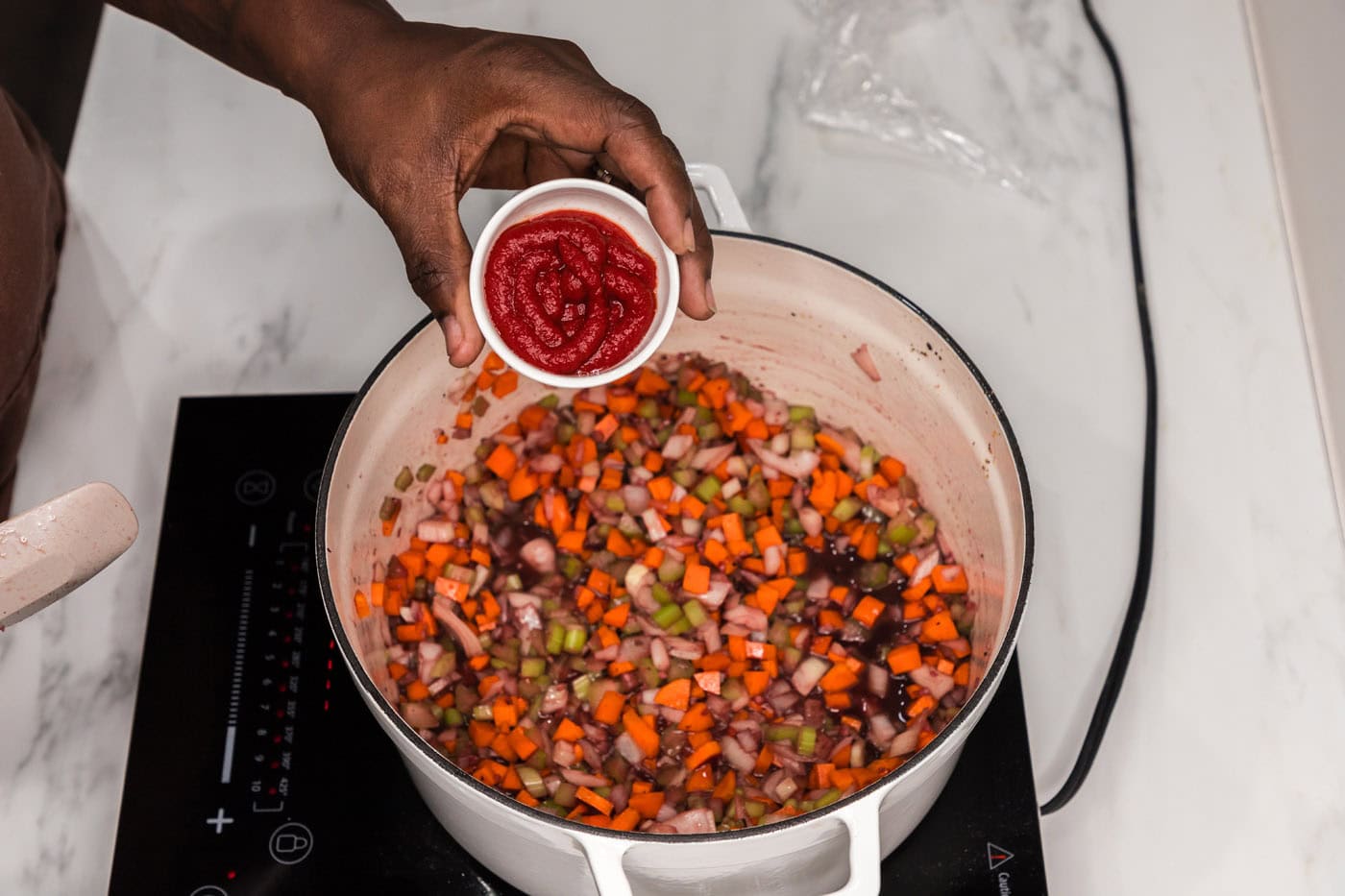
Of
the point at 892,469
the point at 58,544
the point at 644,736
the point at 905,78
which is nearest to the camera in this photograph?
the point at 58,544

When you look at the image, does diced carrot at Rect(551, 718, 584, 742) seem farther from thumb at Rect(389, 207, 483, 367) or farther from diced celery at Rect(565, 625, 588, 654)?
thumb at Rect(389, 207, 483, 367)

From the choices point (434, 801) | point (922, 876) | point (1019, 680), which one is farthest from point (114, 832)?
point (1019, 680)

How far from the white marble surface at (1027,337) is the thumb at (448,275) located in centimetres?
37

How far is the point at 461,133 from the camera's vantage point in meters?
0.95

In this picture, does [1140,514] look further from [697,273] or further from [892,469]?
[697,273]

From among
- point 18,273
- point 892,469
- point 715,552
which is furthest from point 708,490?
point 18,273

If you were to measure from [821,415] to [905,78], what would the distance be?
18.4 inches

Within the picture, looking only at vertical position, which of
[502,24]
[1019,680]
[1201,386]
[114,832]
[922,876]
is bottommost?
[114,832]

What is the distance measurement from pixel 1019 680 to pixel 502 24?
0.96 m

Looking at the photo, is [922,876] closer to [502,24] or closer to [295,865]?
[295,865]

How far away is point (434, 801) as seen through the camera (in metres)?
0.96

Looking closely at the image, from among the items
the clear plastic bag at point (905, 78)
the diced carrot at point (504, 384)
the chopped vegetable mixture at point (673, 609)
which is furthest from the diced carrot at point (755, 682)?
the clear plastic bag at point (905, 78)

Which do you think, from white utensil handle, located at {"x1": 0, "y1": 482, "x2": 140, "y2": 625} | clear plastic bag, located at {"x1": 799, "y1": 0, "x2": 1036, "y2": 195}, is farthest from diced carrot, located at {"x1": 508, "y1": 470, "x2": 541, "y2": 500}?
clear plastic bag, located at {"x1": 799, "y1": 0, "x2": 1036, "y2": 195}

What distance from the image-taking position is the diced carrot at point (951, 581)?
1.10 m
